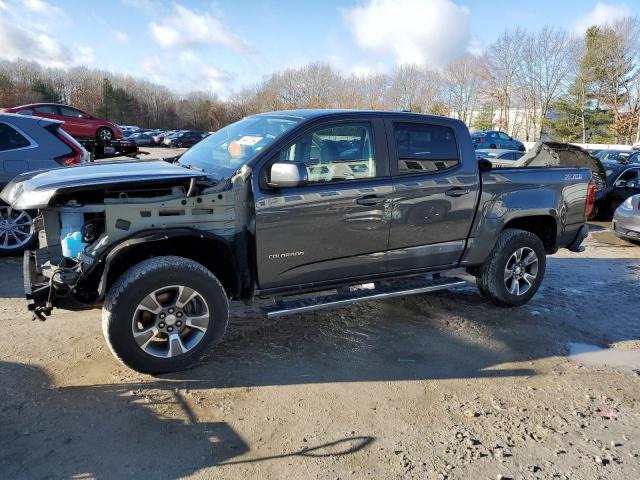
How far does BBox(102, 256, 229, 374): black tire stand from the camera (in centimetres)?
345

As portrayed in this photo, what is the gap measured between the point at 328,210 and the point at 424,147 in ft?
4.15

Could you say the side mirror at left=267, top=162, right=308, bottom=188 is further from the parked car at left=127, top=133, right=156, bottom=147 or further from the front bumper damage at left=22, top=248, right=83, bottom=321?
the parked car at left=127, top=133, right=156, bottom=147

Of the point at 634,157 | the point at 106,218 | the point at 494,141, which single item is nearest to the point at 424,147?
the point at 106,218

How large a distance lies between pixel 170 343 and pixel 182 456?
39.0 inches

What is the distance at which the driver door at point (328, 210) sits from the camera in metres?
3.91

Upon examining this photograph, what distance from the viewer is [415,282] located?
4.96 m

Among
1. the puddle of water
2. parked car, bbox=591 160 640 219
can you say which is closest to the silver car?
parked car, bbox=591 160 640 219

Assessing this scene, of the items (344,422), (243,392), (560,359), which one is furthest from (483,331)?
(243,392)

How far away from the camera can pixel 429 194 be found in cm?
460

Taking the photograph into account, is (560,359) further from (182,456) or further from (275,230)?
(182,456)

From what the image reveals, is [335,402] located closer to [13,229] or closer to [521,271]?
[521,271]

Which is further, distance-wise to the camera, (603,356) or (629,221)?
(629,221)

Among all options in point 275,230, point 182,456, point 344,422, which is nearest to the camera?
point 182,456

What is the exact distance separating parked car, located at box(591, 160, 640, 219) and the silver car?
224 centimetres
